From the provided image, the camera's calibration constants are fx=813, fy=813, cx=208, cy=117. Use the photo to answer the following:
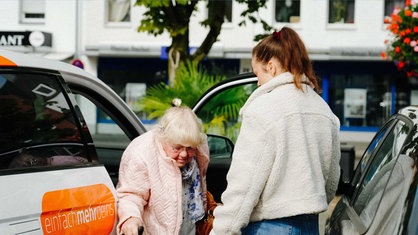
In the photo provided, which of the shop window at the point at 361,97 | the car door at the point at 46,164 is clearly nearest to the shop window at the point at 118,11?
the shop window at the point at 361,97

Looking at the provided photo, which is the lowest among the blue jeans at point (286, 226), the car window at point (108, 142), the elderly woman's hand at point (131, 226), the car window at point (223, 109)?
the car window at point (223, 109)

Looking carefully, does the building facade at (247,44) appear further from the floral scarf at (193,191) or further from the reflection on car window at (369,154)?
the floral scarf at (193,191)

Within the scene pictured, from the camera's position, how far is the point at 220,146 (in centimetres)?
631

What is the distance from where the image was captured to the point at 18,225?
110 inches

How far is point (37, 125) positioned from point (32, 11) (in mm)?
29897

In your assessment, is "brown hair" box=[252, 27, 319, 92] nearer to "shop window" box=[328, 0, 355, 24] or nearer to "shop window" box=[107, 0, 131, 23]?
"shop window" box=[328, 0, 355, 24]

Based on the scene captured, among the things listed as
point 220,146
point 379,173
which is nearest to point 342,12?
point 220,146

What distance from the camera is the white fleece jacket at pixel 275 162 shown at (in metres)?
3.18

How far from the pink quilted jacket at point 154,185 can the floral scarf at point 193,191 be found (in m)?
0.11

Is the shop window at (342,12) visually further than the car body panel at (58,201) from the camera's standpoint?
Yes

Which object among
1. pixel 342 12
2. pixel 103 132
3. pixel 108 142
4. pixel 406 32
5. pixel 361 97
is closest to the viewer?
pixel 108 142

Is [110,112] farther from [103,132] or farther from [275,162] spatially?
[103,132]

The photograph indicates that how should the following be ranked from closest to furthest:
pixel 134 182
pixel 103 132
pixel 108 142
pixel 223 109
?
pixel 134 182 → pixel 108 142 → pixel 103 132 → pixel 223 109

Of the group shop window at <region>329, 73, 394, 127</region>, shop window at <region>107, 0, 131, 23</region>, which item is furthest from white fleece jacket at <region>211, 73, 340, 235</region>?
shop window at <region>107, 0, 131, 23</region>
